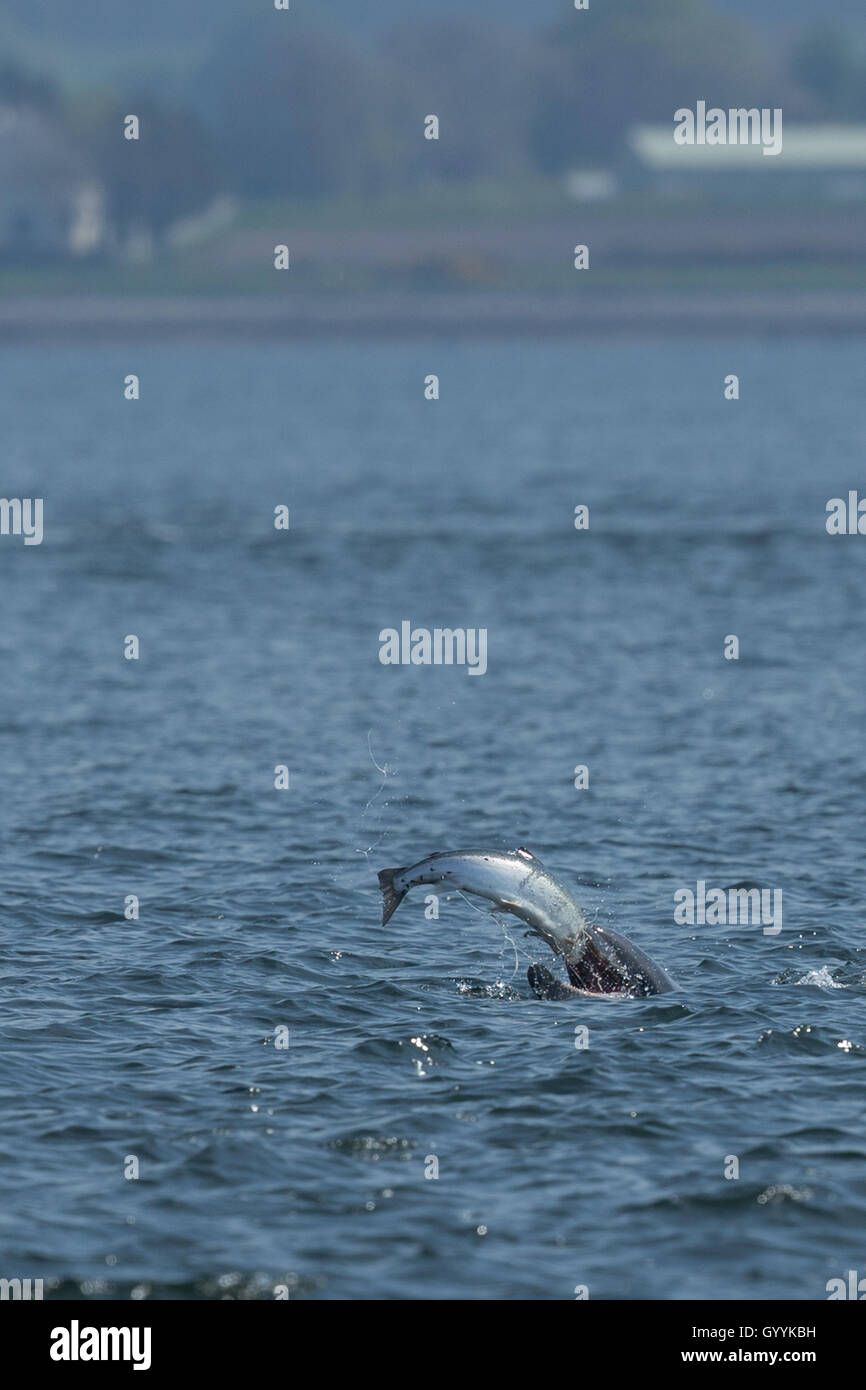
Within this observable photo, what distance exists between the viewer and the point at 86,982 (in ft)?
82.7

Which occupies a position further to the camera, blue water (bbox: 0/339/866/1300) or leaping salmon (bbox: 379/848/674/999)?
leaping salmon (bbox: 379/848/674/999)

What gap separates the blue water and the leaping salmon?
16.6 inches

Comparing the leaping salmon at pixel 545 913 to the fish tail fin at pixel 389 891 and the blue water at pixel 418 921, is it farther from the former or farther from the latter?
the blue water at pixel 418 921

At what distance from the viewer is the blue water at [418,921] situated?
742 inches

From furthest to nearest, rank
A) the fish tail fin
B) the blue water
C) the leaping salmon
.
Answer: the fish tail fin < the leaping salmon < the blue water

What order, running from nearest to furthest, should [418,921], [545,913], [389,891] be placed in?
[389,891], [545,913], [418,921]

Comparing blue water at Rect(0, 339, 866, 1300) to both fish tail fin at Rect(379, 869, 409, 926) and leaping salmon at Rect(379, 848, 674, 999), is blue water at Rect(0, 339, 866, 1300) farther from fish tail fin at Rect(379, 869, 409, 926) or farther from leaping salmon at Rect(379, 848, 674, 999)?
fish tail fin at Rect(379, 869, 409, 926)

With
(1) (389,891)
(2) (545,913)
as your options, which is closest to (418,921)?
(2) (545,913)

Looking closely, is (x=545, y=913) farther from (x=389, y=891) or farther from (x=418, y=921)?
(x=418, y=921)

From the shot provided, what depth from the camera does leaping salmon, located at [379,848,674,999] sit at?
22172 mm

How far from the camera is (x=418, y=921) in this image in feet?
93.0

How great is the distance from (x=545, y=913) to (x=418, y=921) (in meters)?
5.42

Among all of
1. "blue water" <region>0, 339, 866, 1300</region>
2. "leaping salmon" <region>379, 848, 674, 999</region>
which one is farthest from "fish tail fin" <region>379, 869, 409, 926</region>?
"blue water" <region>0, 339, 866, 1300</region>

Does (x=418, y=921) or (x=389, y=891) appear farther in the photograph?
(x=418, y=921)
